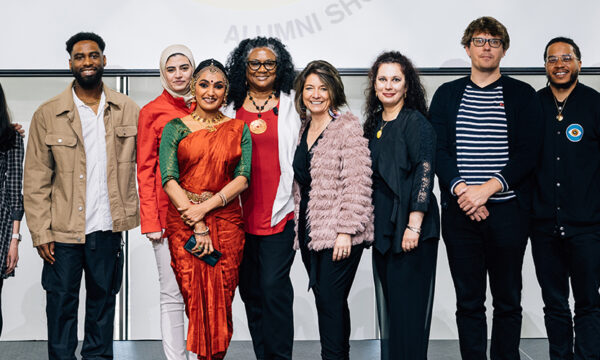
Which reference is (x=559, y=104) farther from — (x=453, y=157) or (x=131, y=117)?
(x=131, y=117)

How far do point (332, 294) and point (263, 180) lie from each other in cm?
64

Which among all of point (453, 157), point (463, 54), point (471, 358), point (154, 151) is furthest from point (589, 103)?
point (154, 151)

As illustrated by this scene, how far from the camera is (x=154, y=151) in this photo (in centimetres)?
326

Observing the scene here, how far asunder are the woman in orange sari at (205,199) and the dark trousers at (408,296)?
675mm

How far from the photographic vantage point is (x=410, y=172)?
115 inches

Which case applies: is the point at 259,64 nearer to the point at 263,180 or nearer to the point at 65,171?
the point at 263,180

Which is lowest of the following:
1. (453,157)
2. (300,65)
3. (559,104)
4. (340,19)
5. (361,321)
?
(361,321)

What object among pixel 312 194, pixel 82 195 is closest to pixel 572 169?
pixel 312 194

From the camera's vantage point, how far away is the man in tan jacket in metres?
3.32

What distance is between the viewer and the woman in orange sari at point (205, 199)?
3.02 meters

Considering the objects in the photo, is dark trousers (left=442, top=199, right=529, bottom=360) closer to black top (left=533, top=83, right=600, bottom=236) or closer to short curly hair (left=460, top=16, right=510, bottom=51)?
black top (left=533, top=83, right=600, bottom=236)

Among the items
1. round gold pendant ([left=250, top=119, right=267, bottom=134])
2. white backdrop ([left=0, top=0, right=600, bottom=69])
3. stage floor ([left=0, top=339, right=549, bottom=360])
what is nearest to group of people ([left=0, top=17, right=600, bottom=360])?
round gold pendant ([left=250, top=119, right=267, bottom=134])

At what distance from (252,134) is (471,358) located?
1.43 m

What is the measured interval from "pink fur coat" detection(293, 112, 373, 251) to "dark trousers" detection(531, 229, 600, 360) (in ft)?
3.23
